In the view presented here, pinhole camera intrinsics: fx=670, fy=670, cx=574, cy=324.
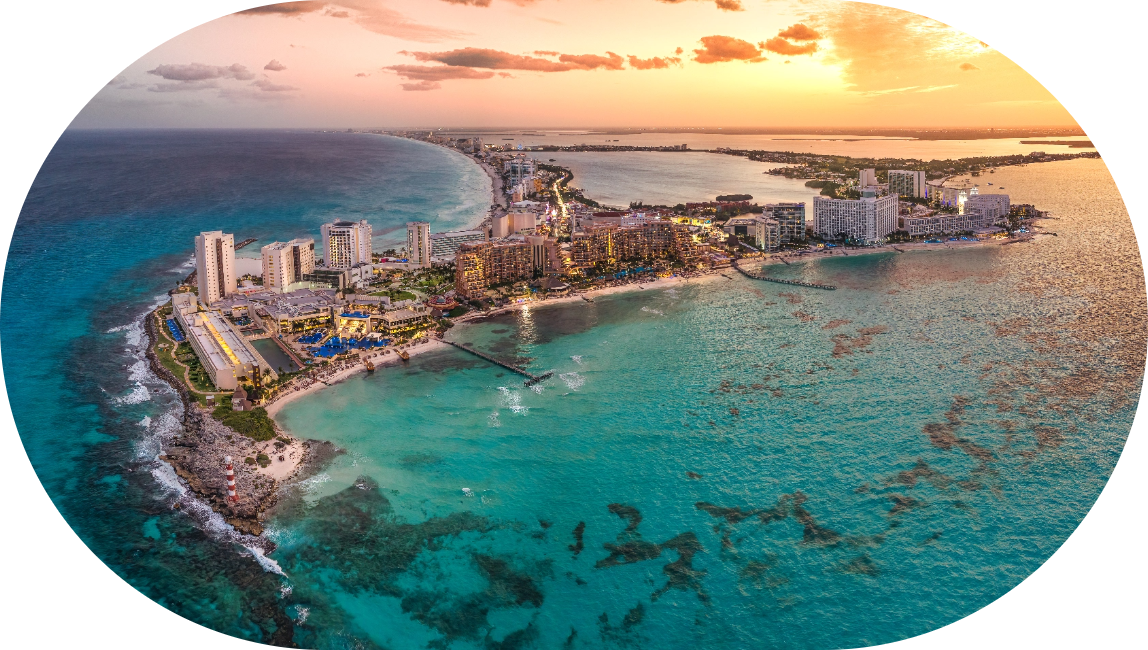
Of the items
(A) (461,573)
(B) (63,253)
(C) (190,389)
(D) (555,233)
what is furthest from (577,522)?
(B) (63,253)

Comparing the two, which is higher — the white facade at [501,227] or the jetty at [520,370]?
the white facade at [501,227]

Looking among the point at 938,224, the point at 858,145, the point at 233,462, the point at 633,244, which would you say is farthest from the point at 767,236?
the point at 858,145

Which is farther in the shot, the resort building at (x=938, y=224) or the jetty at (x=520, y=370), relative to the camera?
the resort building at (x=938, y=224)

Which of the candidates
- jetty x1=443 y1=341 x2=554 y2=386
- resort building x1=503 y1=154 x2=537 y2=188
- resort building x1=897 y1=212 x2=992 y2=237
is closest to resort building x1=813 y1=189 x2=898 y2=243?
resort building x1=897 y1=212 x2=992 y2=237

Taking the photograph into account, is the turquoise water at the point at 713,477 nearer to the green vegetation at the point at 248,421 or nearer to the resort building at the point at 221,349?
the green vegetation at the point at 248,421

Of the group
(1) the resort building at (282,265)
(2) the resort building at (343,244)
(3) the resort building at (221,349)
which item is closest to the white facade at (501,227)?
(2) the resort building at (343,244)

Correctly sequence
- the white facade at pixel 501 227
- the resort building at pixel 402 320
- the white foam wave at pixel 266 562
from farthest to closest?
1. the white facade at pixel 501 227
2. the resort building at pixel 402 320
3. the white foam wave at pixel 266 562

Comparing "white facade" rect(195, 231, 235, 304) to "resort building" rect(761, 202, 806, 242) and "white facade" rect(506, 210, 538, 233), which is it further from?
"resort building" rect(761, 202, 806, 242)
